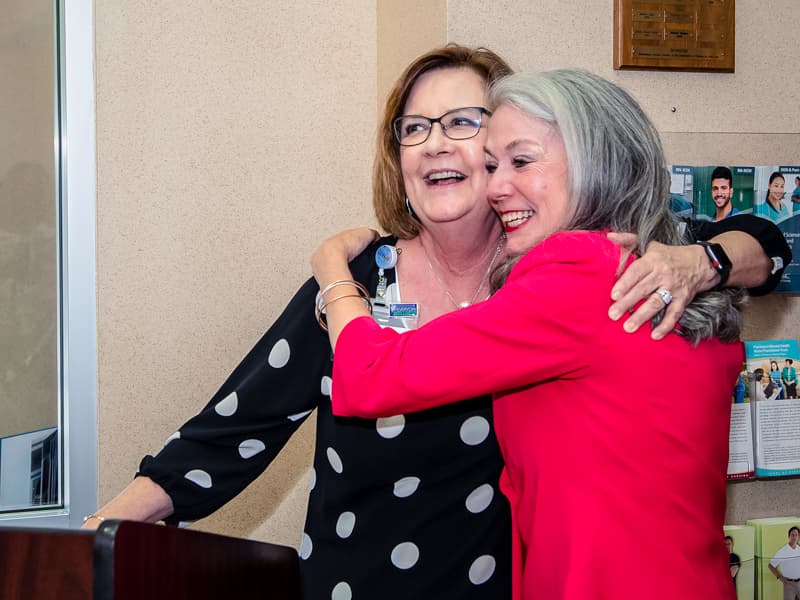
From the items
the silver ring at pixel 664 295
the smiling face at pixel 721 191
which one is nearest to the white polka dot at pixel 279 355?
the silver ring at pixel 664 295

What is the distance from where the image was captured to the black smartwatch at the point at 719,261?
129cm

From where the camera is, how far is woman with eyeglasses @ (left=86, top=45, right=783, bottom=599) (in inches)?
57.7

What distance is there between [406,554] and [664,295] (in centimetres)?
69

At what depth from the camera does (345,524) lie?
150 centimetres

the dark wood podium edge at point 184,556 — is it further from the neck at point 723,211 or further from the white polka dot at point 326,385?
the neck at point 723,211

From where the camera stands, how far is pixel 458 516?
1.47 metres

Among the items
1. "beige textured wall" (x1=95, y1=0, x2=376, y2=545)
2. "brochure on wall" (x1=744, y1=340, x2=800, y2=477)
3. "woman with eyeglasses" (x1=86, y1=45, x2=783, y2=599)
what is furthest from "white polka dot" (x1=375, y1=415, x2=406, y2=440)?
"beige textured wall" (x1=95, y1=0, x2=376, y2=545)

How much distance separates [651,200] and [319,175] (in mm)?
1485

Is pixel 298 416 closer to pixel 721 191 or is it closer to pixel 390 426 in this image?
pixel 390 426

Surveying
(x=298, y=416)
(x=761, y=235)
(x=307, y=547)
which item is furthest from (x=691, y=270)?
(x=307, y=547)

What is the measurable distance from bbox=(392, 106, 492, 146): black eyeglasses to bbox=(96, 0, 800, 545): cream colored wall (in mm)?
728

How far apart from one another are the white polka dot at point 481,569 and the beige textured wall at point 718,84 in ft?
2.74

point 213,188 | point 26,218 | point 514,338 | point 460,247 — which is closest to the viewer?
point 514,338

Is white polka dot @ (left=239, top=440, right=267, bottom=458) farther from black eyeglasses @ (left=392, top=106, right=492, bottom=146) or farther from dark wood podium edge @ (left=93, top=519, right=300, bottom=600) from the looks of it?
black eyeglasses @ (left=392, top=106, right=492, bottom=146)
